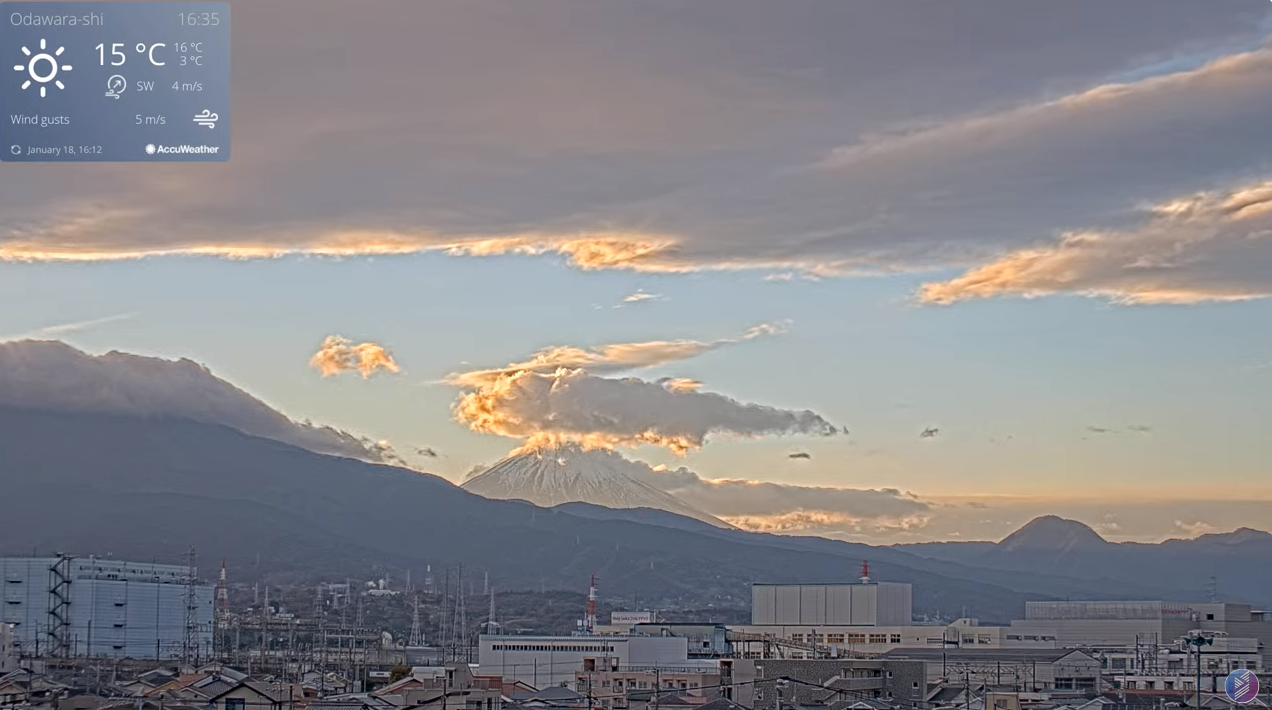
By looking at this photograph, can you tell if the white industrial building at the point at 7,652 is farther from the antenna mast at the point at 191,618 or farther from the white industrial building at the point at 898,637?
the white industrial building at the point at 898,637

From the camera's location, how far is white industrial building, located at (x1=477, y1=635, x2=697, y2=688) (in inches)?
2130

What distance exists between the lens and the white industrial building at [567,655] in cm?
5409

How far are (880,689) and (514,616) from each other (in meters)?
85.8

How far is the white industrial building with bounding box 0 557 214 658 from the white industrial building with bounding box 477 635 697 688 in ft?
62.1


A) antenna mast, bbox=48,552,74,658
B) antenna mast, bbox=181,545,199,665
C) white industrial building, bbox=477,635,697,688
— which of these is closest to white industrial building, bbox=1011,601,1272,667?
white industrial building, bbox=477,635,697,688

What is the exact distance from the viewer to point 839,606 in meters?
76.3

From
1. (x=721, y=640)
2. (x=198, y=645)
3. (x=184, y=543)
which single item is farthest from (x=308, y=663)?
(x=184, y=543)

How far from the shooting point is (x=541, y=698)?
39.4 m

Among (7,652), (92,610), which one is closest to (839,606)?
(92,610)

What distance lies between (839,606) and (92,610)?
31.0m

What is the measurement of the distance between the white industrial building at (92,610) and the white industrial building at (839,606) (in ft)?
80.6

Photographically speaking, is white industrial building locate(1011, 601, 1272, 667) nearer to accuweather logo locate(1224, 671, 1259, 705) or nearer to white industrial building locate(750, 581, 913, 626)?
white industrial building locate(750, 581, 913, 626)

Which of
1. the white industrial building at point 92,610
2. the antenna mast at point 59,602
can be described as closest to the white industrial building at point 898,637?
the white industrial building at point 92,610

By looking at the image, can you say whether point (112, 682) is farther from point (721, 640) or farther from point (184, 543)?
point (184, 543)
